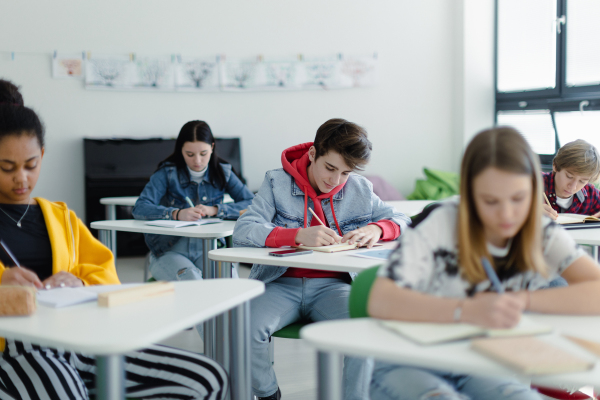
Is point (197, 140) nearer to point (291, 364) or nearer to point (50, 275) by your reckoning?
point (291, 364)

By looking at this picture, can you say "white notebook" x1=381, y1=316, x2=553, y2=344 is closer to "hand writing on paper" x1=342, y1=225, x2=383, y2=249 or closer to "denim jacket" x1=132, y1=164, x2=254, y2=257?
"hand writing on paper" x1=342, y1=225, x2=383, y2=249

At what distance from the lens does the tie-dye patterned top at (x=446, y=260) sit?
1.20m

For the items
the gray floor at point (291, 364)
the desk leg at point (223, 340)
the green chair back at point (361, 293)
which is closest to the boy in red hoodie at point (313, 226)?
the desk leg at point (223, 340)

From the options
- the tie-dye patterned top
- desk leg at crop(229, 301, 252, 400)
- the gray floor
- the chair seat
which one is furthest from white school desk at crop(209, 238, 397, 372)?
the gray floor

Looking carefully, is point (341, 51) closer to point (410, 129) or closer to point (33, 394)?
point (410, 129)

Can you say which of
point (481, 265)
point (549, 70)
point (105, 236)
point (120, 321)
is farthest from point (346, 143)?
point (549, 70)

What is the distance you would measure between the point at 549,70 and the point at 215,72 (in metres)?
2.99

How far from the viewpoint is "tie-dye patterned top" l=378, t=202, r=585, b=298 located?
3.95 ft

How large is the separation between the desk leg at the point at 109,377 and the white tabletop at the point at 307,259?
2.73 feet

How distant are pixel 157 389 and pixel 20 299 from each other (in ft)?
1.33

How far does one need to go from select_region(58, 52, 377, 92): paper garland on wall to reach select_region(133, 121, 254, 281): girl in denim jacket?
7.50ft

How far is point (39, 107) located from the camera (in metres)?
5.14

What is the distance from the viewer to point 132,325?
1.13 meters

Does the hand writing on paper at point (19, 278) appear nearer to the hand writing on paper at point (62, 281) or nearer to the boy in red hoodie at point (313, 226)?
the hand writing on paper at point (62, 281)
